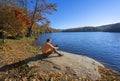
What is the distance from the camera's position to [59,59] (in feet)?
40.5

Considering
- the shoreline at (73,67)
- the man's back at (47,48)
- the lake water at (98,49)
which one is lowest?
the lake water at (98,49)

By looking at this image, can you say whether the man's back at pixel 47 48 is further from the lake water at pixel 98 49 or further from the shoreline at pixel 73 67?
the lake water at pixel 98 49

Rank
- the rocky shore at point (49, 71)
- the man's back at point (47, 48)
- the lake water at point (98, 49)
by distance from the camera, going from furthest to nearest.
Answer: the lake water at point (98, 49) → the man's back at point (47, 48) → the rocky shore at point (49, 71)

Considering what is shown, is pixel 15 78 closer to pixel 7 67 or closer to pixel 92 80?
pixel 7 67

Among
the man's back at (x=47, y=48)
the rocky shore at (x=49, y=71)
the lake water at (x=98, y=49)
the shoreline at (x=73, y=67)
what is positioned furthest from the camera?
the lake water at (x=98, y=49)

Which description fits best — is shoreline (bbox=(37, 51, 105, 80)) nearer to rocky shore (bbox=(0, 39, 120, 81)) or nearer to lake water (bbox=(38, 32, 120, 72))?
rocky shore (bbox=(0, 39, 120, 81))

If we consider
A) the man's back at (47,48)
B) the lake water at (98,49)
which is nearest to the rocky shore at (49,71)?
the man's back at (47,48)

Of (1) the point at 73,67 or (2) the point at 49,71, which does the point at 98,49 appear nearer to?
(1) the point at 73,67

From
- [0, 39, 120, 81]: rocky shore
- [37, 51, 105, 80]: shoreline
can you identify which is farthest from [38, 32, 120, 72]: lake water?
[0, 39, 120, 81]: rocky shore

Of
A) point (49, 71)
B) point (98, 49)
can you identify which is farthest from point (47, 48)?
point (98, 49)

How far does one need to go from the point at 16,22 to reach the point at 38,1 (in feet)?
56.3

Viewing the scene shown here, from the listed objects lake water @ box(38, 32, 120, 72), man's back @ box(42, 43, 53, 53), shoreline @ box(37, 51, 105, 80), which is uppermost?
man's back @ box(42, 43, 53, 53)

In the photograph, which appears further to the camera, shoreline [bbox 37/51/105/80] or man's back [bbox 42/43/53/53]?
man's back [bbox 42/43/53/53]

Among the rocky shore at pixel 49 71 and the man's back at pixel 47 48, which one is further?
the man's back at pixel 47 48
